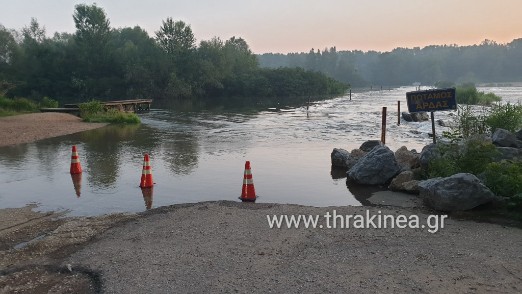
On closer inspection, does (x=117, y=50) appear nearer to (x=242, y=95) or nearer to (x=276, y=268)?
(x=242, y=95)

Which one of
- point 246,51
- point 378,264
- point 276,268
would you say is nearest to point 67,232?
Result: point 276,268

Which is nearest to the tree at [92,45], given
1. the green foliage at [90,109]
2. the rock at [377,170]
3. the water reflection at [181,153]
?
the green foliage at [90,109]

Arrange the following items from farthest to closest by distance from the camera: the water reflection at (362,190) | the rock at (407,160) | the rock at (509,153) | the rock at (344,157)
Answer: the rock at (344,157) → the rock at (407,160) → the rock at (509,153) → the water reflection at (362,190)

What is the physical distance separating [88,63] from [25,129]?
206 ft

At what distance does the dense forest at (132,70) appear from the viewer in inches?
2921

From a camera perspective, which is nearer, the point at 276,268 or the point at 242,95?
the point at 276,268

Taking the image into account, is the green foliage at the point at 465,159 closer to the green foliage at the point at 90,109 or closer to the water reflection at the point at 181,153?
the water reflection at the point at 181,153

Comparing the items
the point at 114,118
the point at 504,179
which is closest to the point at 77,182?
the point at 504,179

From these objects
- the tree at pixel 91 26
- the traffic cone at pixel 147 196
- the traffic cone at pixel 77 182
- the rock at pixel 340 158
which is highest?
the tree at pixel 91 26

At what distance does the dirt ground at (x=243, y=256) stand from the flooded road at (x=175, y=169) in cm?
149

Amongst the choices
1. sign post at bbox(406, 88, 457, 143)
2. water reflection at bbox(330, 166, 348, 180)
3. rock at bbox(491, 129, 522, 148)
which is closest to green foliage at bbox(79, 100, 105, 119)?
water reflection at bbox(330, 166, 348, 180)

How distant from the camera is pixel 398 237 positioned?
6.30 metres

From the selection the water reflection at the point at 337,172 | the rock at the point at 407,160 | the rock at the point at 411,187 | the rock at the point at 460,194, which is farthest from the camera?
the water reflection at the point at 337,172

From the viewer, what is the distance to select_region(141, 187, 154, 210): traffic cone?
865cm
